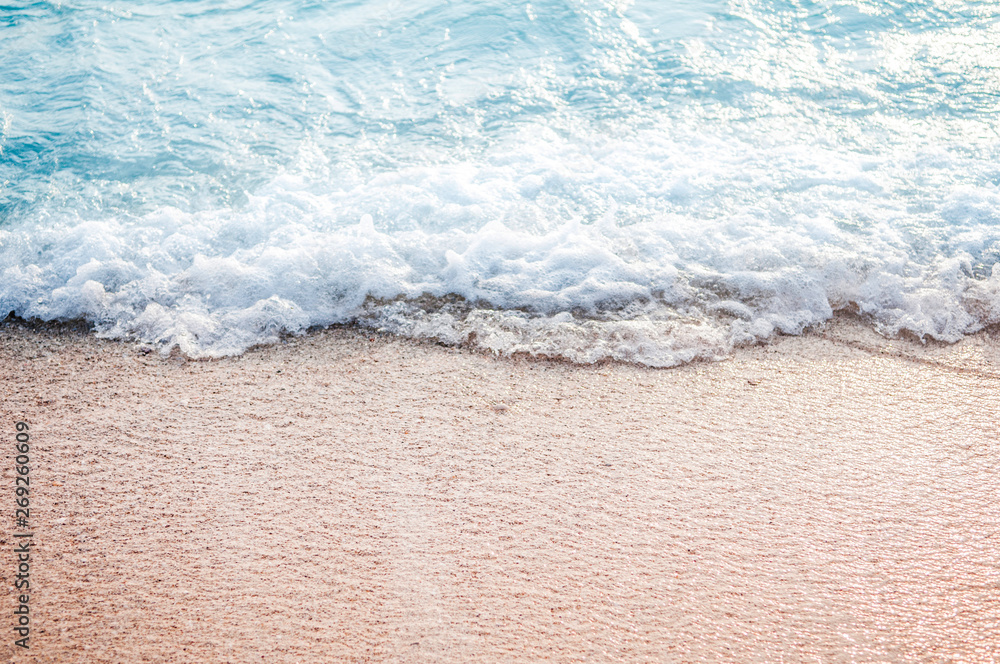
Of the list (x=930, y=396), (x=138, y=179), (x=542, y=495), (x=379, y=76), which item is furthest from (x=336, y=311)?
(x=379, y=76)

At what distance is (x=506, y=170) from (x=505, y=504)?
2767 millimetres

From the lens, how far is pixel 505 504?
2.23 meters

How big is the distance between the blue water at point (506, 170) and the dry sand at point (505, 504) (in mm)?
277

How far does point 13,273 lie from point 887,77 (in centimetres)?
651

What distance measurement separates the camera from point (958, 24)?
605 centimetres

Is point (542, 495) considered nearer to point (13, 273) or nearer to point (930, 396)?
point (930, 396)

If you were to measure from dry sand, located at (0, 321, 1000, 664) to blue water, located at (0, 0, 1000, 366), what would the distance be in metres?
0.28

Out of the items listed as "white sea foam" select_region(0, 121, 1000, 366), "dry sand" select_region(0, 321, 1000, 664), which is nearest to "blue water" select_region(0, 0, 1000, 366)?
"white sea foam" select_region(0, 121, 1000, 366)

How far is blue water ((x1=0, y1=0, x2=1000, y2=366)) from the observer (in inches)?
126

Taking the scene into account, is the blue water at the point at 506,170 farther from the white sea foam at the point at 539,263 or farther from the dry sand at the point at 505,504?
the dry sand at the point at 505,504

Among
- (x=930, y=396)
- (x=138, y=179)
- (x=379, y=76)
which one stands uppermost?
(x=379, y=76)

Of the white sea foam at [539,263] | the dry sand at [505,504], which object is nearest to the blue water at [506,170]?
the white sea foam at [539,263]

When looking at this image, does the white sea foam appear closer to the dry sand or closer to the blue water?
the blue water

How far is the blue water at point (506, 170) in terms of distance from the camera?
3207 mm
